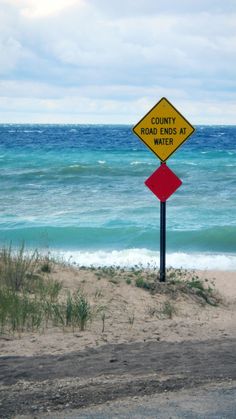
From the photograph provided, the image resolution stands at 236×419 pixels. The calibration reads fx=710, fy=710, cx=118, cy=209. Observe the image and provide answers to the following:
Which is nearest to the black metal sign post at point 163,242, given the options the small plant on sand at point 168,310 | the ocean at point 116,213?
the small plant on sand at point 168,310

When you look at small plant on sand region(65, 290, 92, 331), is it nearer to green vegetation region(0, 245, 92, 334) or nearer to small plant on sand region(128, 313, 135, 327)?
green vegetation region(0, 245, 92, 334)

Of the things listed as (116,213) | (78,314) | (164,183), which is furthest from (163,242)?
(116,213)

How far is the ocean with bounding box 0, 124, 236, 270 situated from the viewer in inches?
641

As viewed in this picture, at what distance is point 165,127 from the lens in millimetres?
10344

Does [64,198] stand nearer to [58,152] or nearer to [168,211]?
[168,211]

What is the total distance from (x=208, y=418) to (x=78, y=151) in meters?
49.1

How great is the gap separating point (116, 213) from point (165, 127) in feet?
39.0

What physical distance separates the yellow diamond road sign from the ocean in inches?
157

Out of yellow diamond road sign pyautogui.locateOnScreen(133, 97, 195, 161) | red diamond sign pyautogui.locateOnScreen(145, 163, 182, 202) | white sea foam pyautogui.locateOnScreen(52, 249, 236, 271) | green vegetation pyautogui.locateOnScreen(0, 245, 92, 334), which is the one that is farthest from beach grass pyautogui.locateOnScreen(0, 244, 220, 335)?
white sea foam pyautogui.locateOnScreen(52, 249, 236, 271)

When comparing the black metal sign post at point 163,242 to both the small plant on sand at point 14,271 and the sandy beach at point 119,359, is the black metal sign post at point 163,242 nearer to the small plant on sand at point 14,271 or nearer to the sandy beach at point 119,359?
the sandy beach at point 119,359

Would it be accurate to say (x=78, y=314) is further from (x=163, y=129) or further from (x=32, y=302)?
(x=163, y=129)

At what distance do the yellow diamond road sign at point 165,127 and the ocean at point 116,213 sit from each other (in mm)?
3981

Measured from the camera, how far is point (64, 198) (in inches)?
1033

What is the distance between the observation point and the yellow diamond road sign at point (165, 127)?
10336 mm
